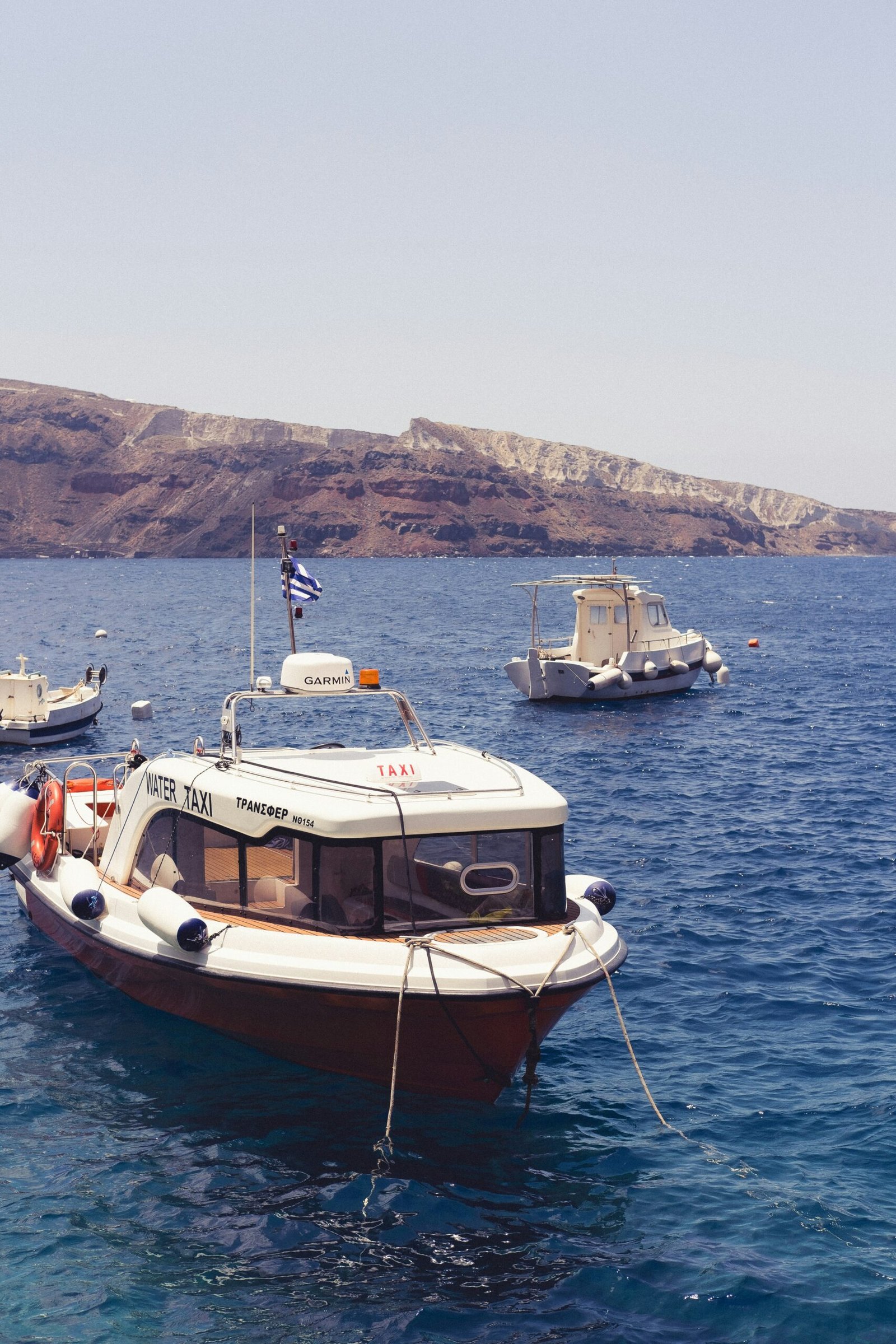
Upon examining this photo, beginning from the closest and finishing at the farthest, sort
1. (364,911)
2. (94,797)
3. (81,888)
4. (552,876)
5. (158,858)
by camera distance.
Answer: (364,911) → (552,876) → (158,858) → (81,888) → (94,797)

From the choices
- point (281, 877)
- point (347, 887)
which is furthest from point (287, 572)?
point (347, 887)

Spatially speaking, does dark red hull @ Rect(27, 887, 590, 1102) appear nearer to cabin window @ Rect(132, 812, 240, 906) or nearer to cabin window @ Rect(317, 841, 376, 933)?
cabin window @ Rect(317, 841, 376, 933)

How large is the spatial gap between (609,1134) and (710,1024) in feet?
11.7

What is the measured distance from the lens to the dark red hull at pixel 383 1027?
1200 cm

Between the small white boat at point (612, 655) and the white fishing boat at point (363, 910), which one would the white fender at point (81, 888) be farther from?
the small white boat at point (612, 655)

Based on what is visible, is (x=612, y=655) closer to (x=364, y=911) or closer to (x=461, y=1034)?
(x=364, y=911)

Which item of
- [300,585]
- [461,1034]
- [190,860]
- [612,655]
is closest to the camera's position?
[461,1034]

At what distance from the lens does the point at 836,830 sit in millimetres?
26812

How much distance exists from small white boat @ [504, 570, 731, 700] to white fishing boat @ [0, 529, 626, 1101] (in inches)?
1293

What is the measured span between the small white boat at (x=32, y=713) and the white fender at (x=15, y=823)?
65.1 ft

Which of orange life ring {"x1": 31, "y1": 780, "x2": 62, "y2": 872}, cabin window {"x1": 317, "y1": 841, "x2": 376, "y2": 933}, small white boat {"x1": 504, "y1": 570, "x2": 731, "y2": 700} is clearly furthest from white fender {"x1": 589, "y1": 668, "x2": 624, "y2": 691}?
cabin window {"x1": 317, "y1": 841, "x2": 376, "y2": 933}

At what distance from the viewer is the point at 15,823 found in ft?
58.9

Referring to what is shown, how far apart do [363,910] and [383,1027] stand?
3.94 ft

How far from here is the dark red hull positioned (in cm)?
1200
